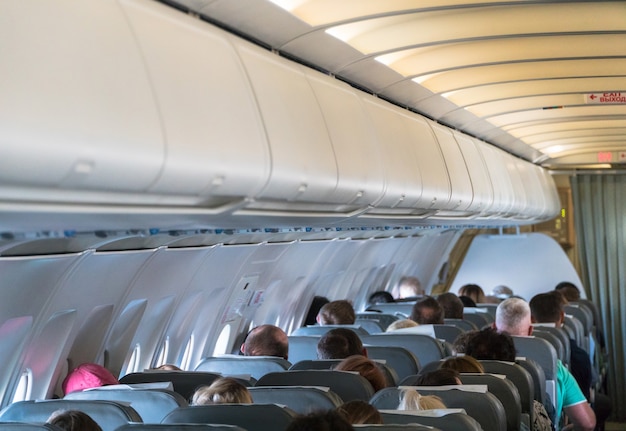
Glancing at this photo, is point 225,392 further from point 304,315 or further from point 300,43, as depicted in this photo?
point 304,315

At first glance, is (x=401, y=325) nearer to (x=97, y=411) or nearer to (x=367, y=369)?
(x=367, y=369)

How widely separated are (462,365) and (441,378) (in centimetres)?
67

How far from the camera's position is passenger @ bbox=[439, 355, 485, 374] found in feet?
20.7

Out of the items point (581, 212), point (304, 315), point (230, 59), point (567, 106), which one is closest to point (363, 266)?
point (304, 315)

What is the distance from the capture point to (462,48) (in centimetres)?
729

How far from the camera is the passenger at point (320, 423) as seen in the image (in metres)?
A: 3.03

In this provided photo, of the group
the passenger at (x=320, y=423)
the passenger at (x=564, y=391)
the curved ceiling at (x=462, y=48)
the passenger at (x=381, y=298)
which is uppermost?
the curved ceiling at (x=462, y=48)

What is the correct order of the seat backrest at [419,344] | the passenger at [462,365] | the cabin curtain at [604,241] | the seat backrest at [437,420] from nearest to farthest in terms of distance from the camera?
1. the seat backrest at [437,420]
2. the passenger at [462,365]
3. the seat backrest at [419,344]
4. the cabin curtain at [604,241]

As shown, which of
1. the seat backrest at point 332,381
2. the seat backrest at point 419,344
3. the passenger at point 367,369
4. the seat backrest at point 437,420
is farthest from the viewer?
the seat backrest at point 419,344

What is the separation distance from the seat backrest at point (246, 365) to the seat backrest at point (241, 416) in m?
2.44

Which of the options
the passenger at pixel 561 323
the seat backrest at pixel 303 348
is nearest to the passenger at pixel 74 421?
the seat backrest at pixel 303 348

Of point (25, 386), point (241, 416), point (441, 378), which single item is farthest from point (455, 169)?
point (241, 416)

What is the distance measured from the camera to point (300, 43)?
593 cm

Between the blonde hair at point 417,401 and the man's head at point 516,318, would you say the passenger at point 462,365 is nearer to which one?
the blonde hair at point 417,401
